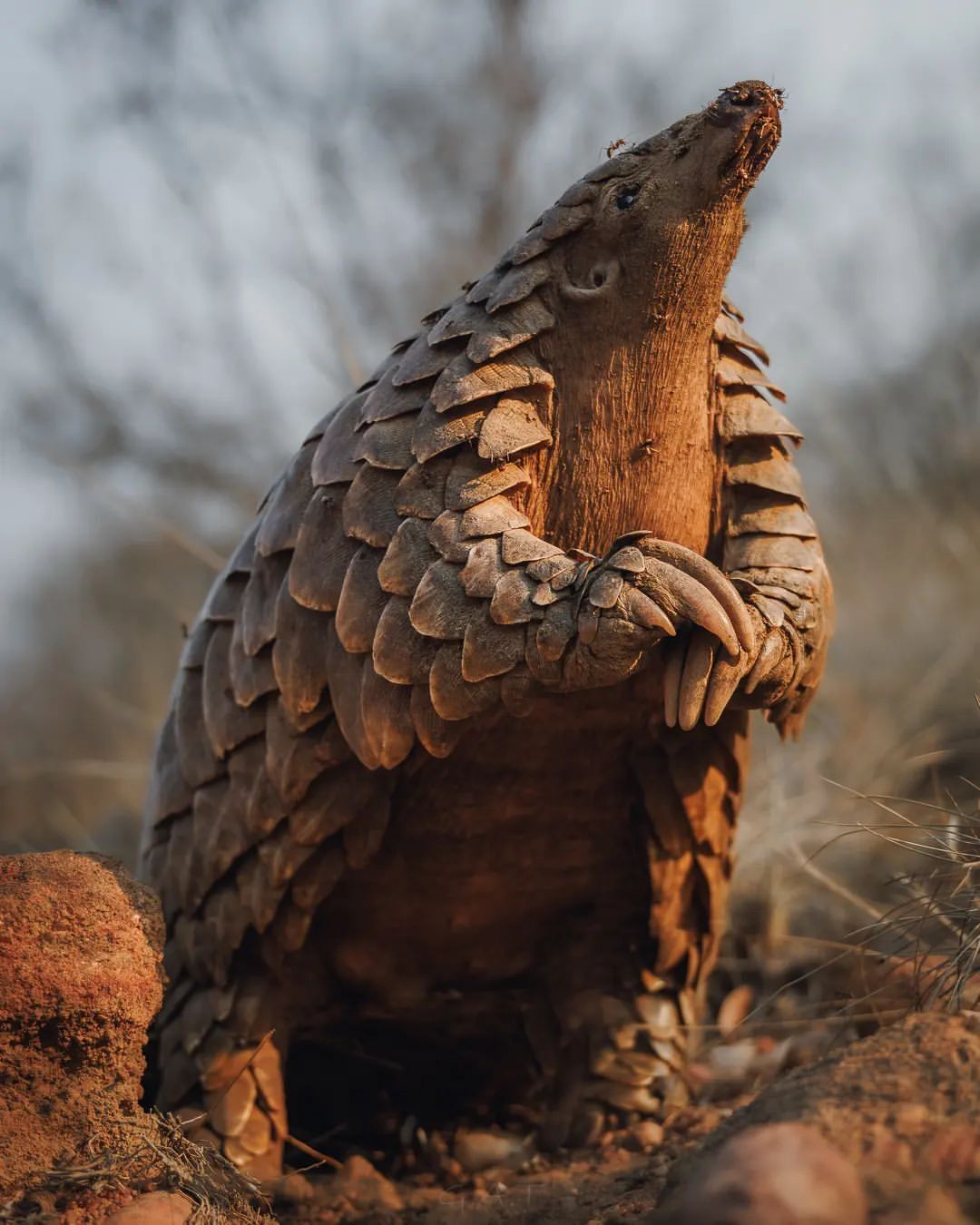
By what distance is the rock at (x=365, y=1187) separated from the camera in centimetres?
238

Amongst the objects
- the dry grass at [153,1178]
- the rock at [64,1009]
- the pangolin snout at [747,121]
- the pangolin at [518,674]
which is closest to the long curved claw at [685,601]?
the pangolin at [518,674]

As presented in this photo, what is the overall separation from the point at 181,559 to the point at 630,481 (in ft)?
27.8

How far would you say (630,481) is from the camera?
2.28m

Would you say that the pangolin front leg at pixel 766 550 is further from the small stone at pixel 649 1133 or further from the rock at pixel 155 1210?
the rock at pixel 155 1210

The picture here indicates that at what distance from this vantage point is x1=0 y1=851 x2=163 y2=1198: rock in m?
1.88

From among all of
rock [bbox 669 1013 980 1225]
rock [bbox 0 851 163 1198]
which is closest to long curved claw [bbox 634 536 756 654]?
rock [bbox 669 1013 980 1225]

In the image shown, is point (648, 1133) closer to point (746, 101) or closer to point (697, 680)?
point (697, 680)

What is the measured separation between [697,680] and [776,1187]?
2.93 ft

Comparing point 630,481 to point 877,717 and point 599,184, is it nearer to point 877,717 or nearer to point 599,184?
point 599,184

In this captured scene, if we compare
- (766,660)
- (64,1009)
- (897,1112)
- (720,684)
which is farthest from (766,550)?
(64,1009)

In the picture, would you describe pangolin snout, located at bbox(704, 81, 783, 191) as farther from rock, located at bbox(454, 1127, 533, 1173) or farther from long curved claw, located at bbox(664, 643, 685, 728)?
rock, located at bbox(454, 1127, 533, 1173)

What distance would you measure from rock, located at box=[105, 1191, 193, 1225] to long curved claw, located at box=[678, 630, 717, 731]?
3.40 feet

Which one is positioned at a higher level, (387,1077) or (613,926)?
(613,926)

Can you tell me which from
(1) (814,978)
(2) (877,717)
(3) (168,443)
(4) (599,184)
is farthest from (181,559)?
(4) (599,184)
